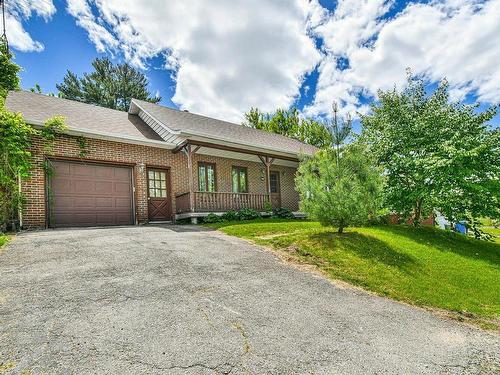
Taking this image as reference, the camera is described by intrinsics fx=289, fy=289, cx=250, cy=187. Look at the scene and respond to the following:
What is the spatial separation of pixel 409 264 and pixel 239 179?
9510 millimetres

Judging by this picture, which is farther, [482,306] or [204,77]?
Answer: [204,77]

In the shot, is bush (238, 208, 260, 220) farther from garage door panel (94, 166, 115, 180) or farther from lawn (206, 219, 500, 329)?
garage door panel (94, 166, 115, 180)

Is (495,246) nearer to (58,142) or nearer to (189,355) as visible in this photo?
(189,355)

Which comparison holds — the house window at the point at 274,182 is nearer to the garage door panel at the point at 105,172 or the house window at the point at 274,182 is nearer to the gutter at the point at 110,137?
the gutter at the point at 110,137

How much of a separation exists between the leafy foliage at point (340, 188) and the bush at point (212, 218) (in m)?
4.77

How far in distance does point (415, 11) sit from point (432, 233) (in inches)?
279

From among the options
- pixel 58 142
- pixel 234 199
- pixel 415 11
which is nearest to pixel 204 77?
pixel 234 199

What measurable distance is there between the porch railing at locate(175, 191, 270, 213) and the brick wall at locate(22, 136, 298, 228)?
0.84m

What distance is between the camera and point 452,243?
880 centimetres

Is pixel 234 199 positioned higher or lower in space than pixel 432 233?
higher

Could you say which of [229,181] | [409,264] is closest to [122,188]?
[229,181]

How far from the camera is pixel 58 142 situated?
9.39m

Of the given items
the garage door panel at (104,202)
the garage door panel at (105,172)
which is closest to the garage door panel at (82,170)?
the garage door panel at (105,172)

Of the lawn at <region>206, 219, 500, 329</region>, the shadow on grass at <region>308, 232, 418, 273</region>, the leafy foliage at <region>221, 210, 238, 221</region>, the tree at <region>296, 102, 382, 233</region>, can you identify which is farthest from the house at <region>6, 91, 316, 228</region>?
the lawn at <region>206, 219, 500, 329</region>
